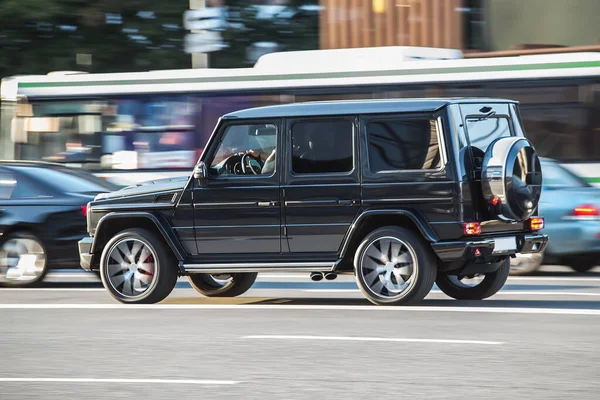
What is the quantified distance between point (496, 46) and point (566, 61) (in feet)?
54.9

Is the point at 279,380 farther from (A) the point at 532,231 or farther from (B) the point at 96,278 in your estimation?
(B) the point at 96,278

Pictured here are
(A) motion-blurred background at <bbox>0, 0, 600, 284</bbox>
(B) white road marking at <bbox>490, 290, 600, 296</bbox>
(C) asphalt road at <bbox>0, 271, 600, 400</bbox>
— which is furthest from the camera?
(A) motion-blurred background at <bbox>0, 0, 600, 284</bbox>

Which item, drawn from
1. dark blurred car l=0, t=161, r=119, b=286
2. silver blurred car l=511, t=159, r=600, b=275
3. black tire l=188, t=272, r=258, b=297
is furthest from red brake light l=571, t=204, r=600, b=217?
dark blurred car l=0, t=161, r=119, b=286

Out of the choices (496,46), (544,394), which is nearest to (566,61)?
(544,394)

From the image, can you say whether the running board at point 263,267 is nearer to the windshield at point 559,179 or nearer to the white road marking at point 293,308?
the white road marking at point 293,308

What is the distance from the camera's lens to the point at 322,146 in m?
11.9

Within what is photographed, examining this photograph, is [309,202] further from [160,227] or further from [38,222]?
[38,222]

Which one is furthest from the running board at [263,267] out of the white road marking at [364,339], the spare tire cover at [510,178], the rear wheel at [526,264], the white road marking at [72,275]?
the white road marking at [72,275]

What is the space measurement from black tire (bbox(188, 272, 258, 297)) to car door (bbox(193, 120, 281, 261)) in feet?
3.86

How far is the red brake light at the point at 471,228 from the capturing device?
1125cm

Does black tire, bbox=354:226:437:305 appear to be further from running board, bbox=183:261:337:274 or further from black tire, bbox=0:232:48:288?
black tire, bbox=0:232:48:288

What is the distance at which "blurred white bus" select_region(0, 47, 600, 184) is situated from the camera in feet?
61.9

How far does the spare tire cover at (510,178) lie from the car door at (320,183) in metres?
1.12

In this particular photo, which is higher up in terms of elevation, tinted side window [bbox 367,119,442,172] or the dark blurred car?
tinted side window [bbox 367,119,442,172]
